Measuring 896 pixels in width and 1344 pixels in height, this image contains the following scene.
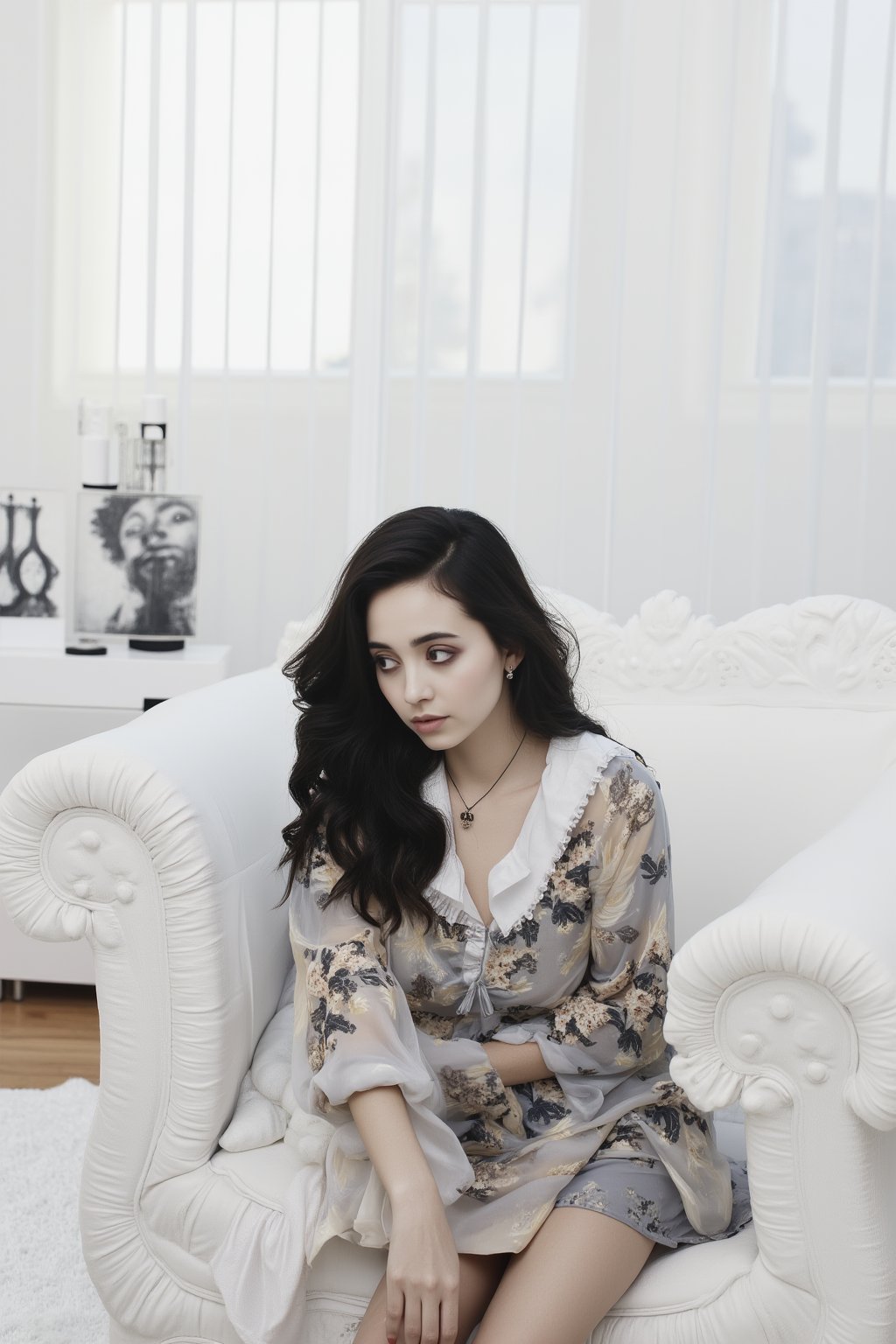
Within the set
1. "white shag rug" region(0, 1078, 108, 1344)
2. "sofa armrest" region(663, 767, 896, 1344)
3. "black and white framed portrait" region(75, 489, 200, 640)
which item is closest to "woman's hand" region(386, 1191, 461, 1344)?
"sofa armrest" region(663, 767, 896, 1344)

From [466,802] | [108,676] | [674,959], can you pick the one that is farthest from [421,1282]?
[108,676]

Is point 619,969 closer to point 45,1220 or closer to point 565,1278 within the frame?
point 565,1278

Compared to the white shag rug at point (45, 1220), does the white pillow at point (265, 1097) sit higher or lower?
higher

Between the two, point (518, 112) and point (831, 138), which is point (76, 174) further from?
point (831, 138)

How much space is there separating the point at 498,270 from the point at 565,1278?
199 centimetres

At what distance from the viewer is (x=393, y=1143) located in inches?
43.3

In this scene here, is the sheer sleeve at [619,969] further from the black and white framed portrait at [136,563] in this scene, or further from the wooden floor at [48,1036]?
the black and white framed portrait at [136,563]

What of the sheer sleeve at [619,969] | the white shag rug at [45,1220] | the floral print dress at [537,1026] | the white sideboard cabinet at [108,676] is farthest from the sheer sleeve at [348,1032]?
the white sideboard cabinet at [108,676]

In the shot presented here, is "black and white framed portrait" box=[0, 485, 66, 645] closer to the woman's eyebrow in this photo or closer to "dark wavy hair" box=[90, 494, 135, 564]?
"dark wavy hair" box=[90, 494, 135, 564]

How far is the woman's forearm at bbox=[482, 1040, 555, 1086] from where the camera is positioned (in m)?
1.23

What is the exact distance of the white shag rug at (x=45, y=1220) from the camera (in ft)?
5.12

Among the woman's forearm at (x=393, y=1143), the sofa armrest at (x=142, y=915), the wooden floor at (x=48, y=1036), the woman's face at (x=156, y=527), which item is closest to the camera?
the woman's forearm at (x=393, y=1143)

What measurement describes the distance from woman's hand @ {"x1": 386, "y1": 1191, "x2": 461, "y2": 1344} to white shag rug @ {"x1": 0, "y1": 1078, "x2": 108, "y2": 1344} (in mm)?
669

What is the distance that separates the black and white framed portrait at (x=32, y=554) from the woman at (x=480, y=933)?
1.27 meters
